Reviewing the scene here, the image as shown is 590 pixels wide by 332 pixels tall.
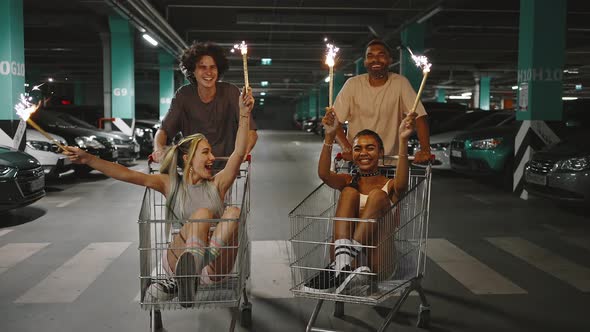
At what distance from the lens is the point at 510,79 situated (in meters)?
46.3

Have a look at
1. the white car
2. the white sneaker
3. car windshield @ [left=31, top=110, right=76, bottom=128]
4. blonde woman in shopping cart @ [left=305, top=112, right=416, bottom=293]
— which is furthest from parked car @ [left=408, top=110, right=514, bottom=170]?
the white sneaker

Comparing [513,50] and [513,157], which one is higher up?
[513,50]

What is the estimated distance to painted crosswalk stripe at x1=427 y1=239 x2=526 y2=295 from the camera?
17.7 ft

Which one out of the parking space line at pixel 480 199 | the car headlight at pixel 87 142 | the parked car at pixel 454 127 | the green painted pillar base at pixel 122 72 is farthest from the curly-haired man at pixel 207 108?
the green painted pillar base at pixel 122 72

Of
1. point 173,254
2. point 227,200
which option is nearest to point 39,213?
point 227,200

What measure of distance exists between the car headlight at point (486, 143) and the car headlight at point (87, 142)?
324 inches

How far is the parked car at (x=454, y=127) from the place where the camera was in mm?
14508

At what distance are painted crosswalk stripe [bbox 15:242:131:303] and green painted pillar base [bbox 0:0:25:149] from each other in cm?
540

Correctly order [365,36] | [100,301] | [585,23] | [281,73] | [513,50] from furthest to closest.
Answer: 1. [281,73]
2. [513,50]
3. [365,36]
4. [585,23]
5. [100,301]

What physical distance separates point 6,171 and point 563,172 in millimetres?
7759

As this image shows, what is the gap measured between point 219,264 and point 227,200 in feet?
3.45

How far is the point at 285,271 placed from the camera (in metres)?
6.02

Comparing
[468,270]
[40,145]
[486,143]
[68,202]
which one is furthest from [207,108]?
[486,143]

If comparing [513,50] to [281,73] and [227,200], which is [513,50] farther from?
[227,200]
